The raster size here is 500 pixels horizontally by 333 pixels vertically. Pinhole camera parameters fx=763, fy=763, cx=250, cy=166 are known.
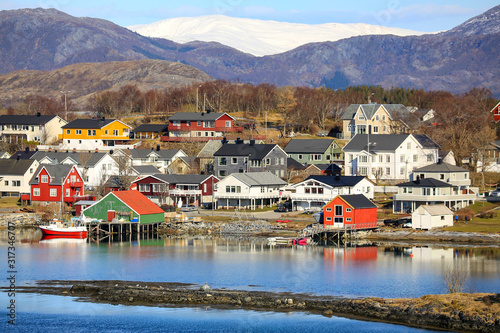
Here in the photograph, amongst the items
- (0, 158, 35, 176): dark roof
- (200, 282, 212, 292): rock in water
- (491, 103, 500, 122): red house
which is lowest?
(200, 282, 212, 292): rock in water

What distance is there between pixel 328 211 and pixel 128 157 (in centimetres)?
3362

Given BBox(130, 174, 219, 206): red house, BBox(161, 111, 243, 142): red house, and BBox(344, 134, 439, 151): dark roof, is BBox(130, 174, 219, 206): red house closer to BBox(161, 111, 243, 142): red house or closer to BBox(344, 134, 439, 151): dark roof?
BBox(344, 134, 439, 151): dark roof

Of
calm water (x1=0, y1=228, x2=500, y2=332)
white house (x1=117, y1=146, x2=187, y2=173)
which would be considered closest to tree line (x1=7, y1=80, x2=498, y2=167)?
white house (x1=117, y1=146, x2=187, y2=173)

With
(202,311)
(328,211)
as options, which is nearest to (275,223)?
(328,211)

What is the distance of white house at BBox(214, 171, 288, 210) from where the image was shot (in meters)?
72.6

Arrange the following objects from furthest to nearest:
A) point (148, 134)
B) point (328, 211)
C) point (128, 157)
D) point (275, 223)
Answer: point (148, 134), point (128, 157), point (275, 223), point (328, 211)

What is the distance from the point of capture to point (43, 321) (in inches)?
1428

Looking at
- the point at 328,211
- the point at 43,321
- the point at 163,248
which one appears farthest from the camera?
the point at 328,211

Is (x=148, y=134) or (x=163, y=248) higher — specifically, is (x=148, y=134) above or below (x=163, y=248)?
above

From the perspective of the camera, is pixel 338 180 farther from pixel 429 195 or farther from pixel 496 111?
pixel 496 111

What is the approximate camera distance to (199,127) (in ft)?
335

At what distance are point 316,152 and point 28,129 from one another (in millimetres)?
42699

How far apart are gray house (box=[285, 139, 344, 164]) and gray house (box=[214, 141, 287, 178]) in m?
9.73

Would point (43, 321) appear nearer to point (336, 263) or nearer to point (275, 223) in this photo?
point (336, 263)
